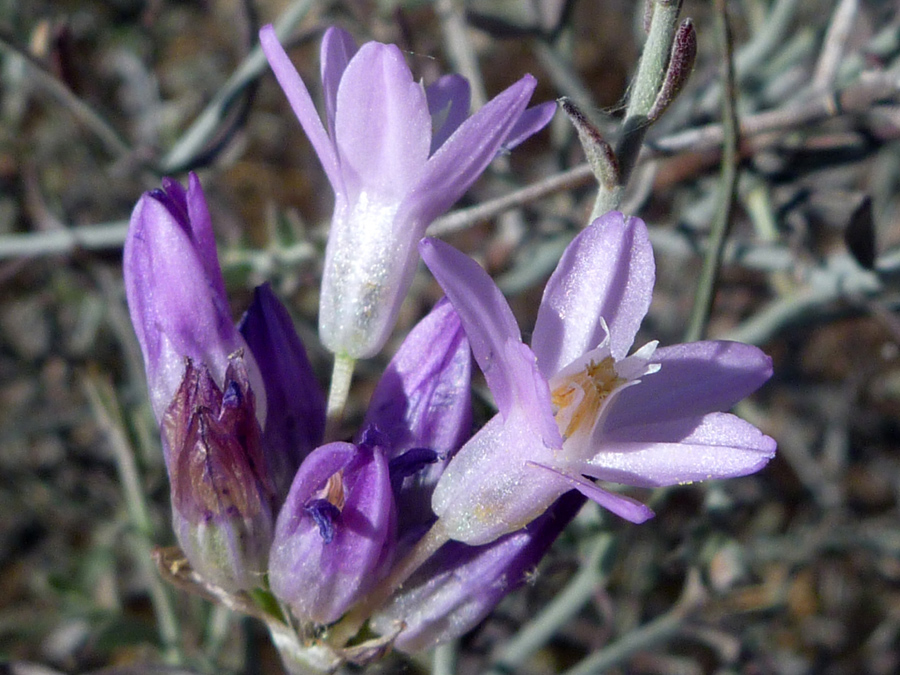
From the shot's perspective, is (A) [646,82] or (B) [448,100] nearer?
(A) [646,82]

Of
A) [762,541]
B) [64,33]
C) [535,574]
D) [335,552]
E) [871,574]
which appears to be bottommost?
[871,574]

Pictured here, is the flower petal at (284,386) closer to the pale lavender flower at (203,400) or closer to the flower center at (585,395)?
the pale lavender flower at (203,400)

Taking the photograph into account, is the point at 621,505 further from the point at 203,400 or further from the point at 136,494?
the point at 136,494

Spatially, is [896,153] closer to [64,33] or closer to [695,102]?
[695,102]

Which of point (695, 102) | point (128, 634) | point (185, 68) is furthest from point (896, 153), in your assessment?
point (185, 68)

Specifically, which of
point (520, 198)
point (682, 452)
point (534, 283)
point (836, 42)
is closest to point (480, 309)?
point (682, 452)

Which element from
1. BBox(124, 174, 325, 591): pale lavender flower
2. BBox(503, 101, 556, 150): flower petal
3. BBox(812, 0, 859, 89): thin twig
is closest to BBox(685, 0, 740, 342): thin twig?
BBox(503, 101, 556, 150): flower petal

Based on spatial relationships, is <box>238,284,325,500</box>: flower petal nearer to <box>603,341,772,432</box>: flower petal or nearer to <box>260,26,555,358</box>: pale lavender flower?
<box>260,26,555,358</box>: pale lavender flower
